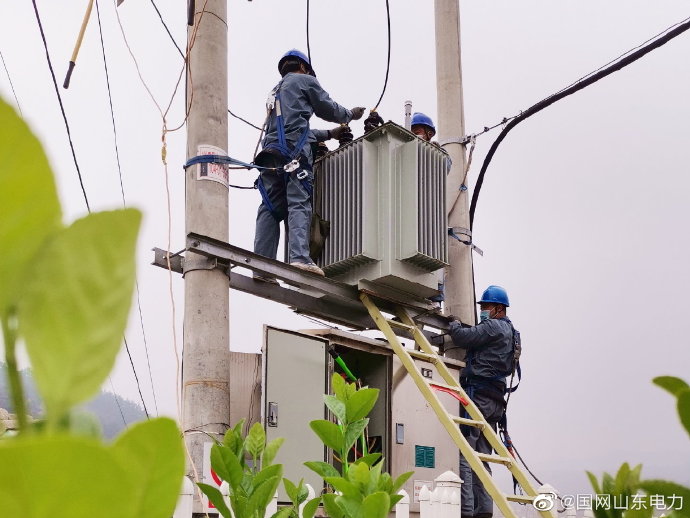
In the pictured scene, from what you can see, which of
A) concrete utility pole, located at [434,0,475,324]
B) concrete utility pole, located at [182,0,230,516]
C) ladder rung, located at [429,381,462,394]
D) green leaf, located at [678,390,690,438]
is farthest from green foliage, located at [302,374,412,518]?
concrete utility pole, located at [434,0,475,324]

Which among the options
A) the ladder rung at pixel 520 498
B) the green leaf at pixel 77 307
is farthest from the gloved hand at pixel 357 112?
the green leaf at pixel 77 307

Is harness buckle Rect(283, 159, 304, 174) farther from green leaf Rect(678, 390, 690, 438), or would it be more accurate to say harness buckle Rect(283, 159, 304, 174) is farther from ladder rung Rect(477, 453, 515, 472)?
green leaf Rect(678, 390, 690, 438)

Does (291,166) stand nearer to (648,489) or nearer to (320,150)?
(320,150)

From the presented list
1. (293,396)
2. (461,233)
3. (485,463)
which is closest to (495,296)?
(461,233)

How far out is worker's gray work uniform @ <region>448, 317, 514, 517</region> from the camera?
14.4 ft

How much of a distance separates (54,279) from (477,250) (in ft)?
15.6

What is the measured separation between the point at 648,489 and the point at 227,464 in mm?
Answer: 391

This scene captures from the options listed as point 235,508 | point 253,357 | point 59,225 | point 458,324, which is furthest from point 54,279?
point 458,324

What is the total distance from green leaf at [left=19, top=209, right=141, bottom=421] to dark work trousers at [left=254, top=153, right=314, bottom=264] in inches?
134

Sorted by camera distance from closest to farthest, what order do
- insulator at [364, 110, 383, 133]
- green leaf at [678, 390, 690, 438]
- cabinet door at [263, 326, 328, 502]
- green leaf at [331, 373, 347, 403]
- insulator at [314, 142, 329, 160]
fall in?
green leaf at [678, 390, 690, 438], green leaf at [331, 373, 347, 403], cabinet door at [263, 326, 328, 502], insulator at [364, 110, 383, 133], insulator at [314, 142, 329, 160]

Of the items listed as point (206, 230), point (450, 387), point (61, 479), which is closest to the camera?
point (61, 479)

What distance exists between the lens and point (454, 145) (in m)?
4.88

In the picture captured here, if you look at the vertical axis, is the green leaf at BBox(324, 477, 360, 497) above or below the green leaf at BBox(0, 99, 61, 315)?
below

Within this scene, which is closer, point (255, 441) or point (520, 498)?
point (255, 441)
